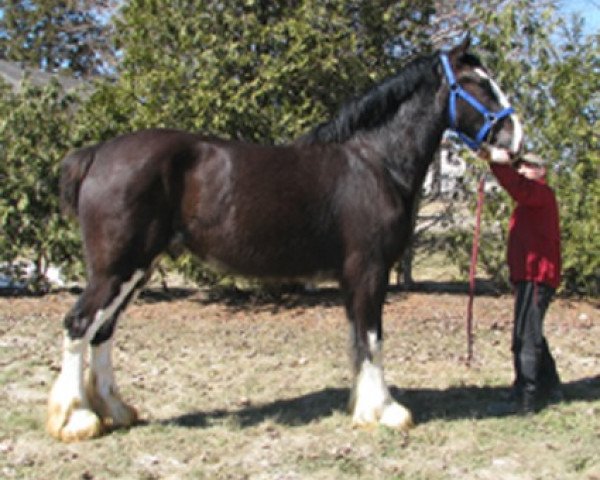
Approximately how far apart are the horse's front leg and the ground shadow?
13.2 inches

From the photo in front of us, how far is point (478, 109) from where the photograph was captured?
4551mm

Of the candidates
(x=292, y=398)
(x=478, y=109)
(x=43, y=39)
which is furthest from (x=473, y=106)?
(x=43, y=39)

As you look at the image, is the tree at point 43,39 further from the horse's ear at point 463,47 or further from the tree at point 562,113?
the horse's ear at point 463,47

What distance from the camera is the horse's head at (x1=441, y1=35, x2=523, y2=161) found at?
450 centimetres

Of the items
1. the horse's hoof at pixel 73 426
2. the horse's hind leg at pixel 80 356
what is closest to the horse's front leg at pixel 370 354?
the horse's hind leg at pixel 80 356

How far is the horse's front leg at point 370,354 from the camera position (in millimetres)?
4543

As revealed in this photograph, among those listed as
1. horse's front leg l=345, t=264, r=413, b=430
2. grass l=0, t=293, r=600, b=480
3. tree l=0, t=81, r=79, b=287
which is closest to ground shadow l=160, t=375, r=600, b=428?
grass l=0, t=293, r=600, b=480

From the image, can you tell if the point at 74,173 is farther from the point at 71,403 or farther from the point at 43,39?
the point at 43,39

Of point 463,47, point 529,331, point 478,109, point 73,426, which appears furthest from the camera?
point 529,331

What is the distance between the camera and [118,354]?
671cm

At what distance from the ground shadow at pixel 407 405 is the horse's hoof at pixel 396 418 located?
0.77 feet

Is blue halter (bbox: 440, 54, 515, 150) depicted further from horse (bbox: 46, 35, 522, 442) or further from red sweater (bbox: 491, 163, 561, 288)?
red sweater (bbox: 491, 163, 561, 288)

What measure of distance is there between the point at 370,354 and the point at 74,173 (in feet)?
7.10

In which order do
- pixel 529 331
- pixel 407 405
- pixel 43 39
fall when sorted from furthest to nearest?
pixel 43 39 → pixel 407 405 → pixel 529 331
